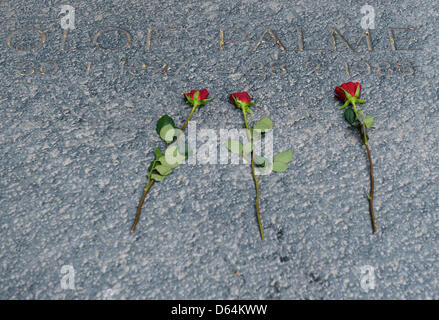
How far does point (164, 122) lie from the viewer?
3.70 feet

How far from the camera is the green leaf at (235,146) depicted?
1.10 meters

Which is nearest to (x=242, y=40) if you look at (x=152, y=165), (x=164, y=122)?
(x=164, y=122)

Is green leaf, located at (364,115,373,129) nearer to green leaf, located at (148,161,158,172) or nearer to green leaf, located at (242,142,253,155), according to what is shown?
green leaf, located at (242,142,253,155)

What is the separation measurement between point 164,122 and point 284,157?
0.30 meters

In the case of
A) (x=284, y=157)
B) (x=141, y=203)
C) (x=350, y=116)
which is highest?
(x=350, y=116)

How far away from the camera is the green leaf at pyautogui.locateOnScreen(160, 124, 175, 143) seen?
1.11 meters

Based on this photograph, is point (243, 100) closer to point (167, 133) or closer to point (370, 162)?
point (167, 133)

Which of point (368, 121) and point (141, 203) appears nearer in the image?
point (141, 203)

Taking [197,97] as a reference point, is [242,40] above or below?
above

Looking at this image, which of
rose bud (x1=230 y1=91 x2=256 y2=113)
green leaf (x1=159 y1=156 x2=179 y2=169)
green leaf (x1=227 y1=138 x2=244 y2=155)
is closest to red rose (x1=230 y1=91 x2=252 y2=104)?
rose bud (x1=230 y1=91 x2=256 y2=113)

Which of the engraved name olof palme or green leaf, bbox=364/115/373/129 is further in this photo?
the engraved name olof palme
